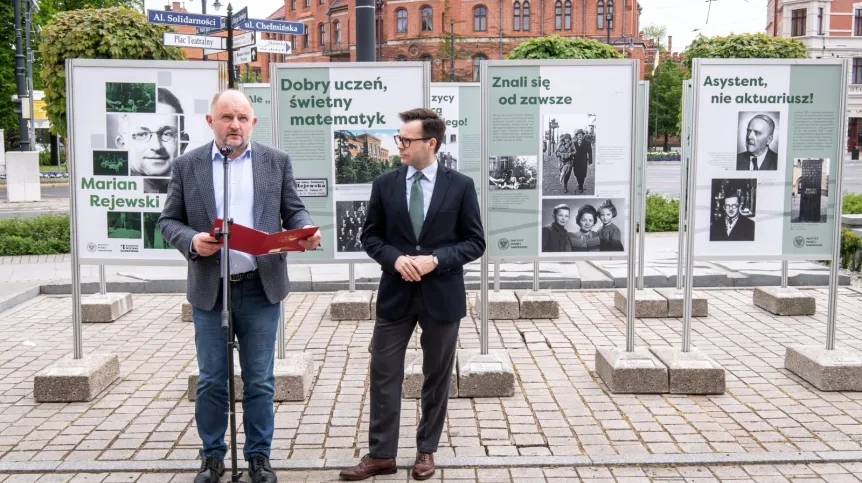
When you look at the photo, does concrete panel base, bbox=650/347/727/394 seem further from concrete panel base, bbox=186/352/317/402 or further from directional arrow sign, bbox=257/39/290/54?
directional arrow sign, bbox=257/39/290/54

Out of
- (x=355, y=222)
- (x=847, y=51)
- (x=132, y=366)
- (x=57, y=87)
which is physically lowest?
(x=132, y=366)

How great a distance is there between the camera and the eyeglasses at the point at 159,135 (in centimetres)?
612

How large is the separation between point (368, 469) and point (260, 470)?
56cm

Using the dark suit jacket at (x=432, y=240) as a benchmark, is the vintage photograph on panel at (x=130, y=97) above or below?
above

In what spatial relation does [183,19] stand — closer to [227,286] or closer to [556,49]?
[556,49]

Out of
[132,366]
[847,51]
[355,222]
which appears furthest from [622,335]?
[847,51]

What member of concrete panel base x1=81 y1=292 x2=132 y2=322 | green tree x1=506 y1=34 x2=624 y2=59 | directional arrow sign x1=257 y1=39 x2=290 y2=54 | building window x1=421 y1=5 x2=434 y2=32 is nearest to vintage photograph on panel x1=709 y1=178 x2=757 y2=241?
concrete panel base x1=81 y1=292 x2=132 y2=322

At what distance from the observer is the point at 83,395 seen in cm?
581

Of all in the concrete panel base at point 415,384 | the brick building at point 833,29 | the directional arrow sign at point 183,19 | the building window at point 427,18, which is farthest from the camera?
the building window at point 427,18

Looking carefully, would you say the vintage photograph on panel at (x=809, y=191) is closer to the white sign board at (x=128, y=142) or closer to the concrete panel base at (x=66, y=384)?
the white sign board at (x=128, y=142)

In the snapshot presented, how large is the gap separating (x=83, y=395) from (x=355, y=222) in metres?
2.27

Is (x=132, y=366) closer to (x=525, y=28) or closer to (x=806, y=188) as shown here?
(x=806, y=188)

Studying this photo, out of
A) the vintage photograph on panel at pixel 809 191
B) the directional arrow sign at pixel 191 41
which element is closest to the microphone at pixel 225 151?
the vintage photograph on panel at pixel 809 191

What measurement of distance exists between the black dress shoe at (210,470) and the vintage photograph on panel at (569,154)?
3.14 meters
